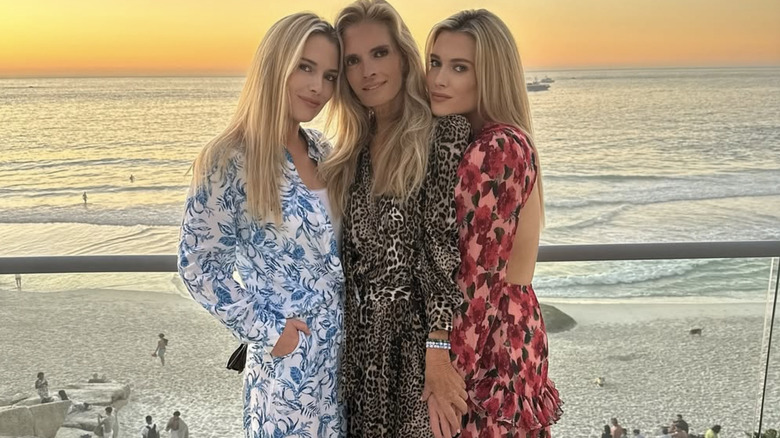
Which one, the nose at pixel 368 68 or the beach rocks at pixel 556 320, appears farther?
the beach rocks at pixel 556 320

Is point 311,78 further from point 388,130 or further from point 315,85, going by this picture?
point 388,130

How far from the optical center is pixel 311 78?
184 centimetres

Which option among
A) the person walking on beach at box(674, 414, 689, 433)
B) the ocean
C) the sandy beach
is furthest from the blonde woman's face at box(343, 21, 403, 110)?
the ocean

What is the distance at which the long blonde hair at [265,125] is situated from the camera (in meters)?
1.75

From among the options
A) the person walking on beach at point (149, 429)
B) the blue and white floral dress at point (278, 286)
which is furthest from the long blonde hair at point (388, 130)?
the person walking on beach at point (149, 429)

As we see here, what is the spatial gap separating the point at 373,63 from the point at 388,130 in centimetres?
18

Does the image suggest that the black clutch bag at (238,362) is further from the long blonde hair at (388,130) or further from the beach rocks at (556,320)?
the beach rocks at (556,320)

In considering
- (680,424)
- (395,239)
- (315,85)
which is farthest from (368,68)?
(680,424)

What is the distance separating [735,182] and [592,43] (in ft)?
23.1

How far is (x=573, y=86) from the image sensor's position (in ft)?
76.7

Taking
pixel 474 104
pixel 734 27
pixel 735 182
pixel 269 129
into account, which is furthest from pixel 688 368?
pixel 734 27

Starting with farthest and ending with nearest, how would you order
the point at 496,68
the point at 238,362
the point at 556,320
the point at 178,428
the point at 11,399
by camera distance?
the point at 556,320, the point at 178,428, the point at 11,399, the point at 238,362, the point at 496,68

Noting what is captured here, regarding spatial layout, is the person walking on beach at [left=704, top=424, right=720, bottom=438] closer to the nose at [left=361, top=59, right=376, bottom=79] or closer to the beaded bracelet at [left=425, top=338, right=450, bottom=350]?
the beaded bracelet at [left=425, top=338, right=450, bottom=350]

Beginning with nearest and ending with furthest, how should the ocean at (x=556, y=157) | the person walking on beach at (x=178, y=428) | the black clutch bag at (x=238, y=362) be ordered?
the black clutch bag at (x=238, y=362) < the person walking on beach at (x=178, y=428) < the ocean at (x=556, y=157)
